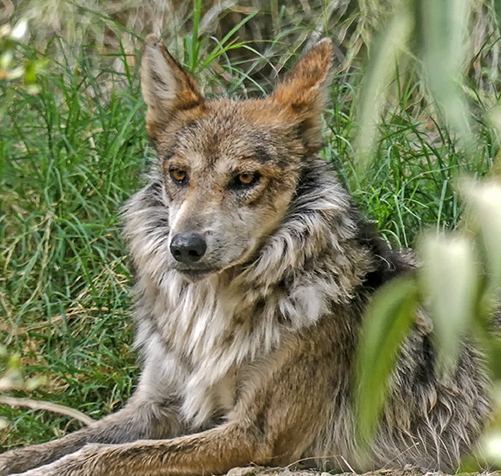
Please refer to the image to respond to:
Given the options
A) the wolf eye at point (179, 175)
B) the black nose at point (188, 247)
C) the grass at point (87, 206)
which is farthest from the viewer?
the grass at point (87, 206)

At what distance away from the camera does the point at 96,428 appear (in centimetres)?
362

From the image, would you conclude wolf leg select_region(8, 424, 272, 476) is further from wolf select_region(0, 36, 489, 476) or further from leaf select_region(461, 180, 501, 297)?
leaf select_region(461, 180, 501, 297)

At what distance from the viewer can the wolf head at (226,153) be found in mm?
3053

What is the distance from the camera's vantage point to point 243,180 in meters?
3.21

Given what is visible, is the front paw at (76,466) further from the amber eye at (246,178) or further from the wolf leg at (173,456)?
the amber eye at (246,178)

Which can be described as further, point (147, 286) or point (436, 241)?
point (147, 286)

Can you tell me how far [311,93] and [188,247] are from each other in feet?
3.22

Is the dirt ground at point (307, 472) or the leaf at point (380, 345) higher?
the leaf at point (380, 345)

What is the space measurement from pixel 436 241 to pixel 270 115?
2520 millimetres

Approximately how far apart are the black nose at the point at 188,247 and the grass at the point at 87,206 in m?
1.23

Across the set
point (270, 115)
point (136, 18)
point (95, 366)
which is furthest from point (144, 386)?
point (136, 18)

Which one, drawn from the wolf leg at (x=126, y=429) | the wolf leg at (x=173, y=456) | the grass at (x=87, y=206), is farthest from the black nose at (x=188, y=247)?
the grass at (x=87, y=206)

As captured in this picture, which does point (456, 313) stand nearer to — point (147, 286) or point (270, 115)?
point (270, 115)

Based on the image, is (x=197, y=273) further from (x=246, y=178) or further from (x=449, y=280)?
(x=449, y=280)
